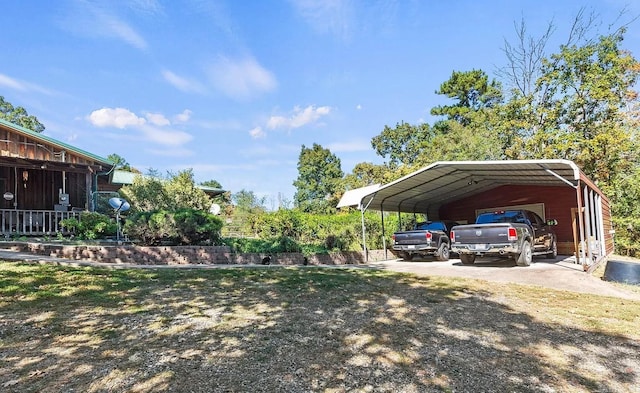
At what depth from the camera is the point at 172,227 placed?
9938mm

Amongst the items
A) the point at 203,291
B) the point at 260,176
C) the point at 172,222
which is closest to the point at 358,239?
the point at 172,222

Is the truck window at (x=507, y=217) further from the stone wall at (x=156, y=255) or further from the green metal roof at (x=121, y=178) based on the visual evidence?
the green metal roof at (x=121, y=178)

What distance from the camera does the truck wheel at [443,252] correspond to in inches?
504

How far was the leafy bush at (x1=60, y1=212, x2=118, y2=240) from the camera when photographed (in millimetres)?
13055

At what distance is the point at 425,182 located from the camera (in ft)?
43.8

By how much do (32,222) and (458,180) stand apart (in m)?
16.6

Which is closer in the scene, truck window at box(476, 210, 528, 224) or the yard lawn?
the yard lawn

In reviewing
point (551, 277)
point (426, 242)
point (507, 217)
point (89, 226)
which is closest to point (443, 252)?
point (426, 242)

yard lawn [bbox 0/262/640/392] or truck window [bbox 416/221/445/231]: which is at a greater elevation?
truck window [bbox 416/221/445/231]

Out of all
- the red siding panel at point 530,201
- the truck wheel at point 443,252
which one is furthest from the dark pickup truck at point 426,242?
the red siding panel at point 530,201

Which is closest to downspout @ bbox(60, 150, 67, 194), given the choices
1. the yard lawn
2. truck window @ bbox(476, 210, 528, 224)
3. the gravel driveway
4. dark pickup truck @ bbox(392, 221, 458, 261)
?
the yard lawn

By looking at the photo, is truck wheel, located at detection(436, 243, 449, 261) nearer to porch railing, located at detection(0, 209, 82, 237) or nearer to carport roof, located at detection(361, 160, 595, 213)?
carport roof, located at detection(361, 160, 595, 213)

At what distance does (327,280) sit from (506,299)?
11.0 ft

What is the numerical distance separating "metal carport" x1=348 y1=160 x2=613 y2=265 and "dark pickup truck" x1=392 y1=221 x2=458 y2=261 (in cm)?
139
